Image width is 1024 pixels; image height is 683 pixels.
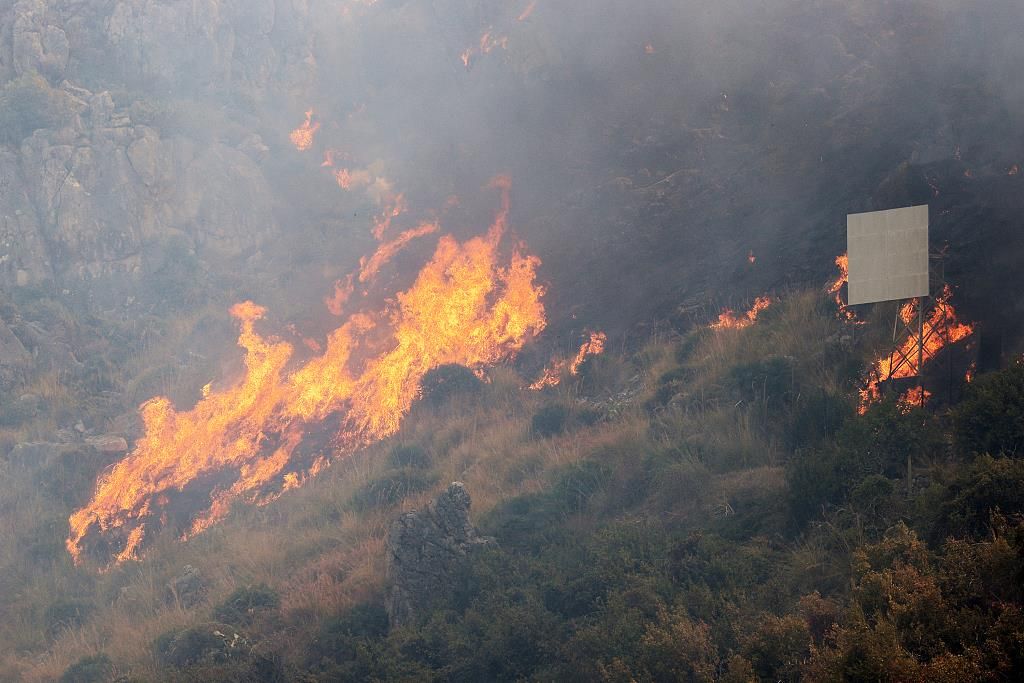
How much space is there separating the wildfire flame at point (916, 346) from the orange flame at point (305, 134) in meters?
29.4

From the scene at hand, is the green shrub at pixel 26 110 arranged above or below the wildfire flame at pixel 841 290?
above

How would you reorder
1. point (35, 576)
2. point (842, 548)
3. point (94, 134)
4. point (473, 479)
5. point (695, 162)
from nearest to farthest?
point (842, 548) < point (473, 479) < point (35, 576) < point (695, 162) < point (94, 134)

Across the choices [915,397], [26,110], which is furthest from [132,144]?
[915,397]

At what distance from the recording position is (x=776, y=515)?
19109mm

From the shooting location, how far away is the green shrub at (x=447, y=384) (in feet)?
99.9

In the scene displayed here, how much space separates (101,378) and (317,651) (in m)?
20.1

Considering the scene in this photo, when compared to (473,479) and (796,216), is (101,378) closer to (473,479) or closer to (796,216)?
(473,479)

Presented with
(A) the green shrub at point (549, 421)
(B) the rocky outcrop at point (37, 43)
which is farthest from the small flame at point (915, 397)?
(B) the rocky outcrop at point (37, 43)

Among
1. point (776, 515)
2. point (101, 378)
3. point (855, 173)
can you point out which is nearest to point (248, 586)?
point (776, 515)

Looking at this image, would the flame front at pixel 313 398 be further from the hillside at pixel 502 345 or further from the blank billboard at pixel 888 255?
the blank billboard at pixel 888 255

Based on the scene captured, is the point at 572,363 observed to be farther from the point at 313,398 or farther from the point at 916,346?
the point at 916,346

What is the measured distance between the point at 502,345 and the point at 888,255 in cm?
1485

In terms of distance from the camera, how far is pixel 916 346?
68.8ft

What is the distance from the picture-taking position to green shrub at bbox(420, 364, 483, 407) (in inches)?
1198
